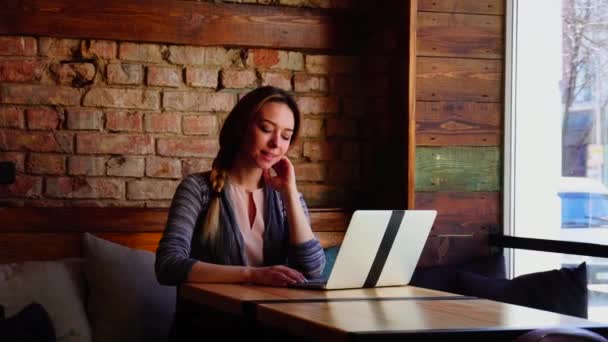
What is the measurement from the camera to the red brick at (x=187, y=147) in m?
3.94

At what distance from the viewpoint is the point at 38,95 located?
380 cm

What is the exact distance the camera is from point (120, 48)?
3.89 metres

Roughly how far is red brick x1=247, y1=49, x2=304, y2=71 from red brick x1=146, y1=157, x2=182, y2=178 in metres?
0.54

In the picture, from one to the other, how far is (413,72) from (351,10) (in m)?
0.51

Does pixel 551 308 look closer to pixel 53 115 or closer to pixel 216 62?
pixel 216 62

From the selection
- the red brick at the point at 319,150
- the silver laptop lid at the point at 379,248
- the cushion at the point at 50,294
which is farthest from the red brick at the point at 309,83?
the silver laptop lid at the point at 379,248

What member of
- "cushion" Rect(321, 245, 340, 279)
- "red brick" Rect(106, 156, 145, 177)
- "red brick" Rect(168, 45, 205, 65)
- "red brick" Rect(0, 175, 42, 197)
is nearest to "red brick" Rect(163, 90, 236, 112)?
"red brick" Rect(168, 45, 205, 65)

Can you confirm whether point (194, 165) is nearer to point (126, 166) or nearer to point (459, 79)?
point (126, 166)

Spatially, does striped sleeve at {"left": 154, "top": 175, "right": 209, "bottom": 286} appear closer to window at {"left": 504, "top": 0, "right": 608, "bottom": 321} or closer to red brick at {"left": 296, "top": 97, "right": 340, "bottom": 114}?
red brick at {"left": 296, "top": 97, "right": 340, "bottom": 114}

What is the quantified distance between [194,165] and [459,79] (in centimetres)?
117

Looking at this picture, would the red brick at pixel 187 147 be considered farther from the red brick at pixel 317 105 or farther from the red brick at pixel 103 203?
the red brick at pixel 317 105

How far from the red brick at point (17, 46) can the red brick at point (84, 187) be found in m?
0.51

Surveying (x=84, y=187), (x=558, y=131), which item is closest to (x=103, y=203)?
(x=84, y=187)

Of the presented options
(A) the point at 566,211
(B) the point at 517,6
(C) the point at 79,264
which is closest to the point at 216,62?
(C) the point at 79,264
